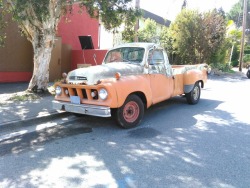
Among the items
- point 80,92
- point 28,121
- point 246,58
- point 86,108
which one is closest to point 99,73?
point 80,92

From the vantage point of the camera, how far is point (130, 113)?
6.57 m

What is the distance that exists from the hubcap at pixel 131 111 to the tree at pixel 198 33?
A: 15.7 m

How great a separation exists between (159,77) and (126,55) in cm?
103

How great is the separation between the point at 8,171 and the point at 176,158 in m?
2.56

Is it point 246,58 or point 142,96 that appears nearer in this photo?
point 142,96

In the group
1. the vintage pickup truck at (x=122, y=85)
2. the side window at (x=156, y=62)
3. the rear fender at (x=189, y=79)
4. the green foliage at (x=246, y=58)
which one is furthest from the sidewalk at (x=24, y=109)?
the green foliage at (x=246, y=58)

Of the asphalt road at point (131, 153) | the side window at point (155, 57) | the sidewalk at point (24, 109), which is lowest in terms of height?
the asphalt road at point (131, 153)

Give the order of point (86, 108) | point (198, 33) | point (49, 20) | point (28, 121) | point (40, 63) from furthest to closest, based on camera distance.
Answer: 1. point (198, 33)
2. point (40, 63)
3. point (49, 20)
4. point (28, 121)
5. point (86, 108)

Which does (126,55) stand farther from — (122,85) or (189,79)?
(189,79)

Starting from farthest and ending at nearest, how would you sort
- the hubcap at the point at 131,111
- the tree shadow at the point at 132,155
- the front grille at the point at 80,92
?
the hubcap at the point at 131,111 < the front grille at the point at 80,92 < the tree shadow at the point at 132,155

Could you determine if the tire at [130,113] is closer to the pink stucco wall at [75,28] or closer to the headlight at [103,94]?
the headlight at [103,94]

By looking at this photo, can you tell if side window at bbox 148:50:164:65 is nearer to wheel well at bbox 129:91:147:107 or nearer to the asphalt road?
wheel well at bbox 129:91:147:107

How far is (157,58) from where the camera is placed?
25.3ft

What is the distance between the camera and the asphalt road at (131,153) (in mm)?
3945
